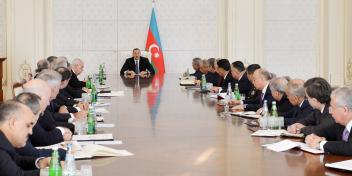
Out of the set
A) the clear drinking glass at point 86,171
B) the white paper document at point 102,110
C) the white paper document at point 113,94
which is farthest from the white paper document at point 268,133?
the white paper document at point 113,94

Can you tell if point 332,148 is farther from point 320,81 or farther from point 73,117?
point 73,117

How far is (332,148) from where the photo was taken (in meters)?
4.45

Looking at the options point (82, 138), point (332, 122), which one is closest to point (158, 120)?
point (82, 138)

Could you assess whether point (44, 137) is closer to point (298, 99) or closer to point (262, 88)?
point (298, 99)

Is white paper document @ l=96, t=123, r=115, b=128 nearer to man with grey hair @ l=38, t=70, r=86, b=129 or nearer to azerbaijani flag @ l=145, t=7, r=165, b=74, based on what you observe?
man with grey hair @ l=38, t=70, r=86, b=129

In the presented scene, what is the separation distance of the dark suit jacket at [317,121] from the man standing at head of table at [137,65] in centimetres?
908

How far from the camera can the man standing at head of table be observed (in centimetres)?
1487

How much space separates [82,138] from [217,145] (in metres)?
1.06

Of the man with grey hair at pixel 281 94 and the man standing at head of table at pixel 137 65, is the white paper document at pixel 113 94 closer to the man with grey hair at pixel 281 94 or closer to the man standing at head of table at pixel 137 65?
the man with grey hair at pixel 281 94

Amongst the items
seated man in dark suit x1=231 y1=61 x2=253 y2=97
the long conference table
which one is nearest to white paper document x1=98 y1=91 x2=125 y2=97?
the long conference table

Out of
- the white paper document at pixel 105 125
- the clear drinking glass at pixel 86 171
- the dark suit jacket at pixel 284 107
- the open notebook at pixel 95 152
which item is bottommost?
the clear drinking glass at pixel 86 171

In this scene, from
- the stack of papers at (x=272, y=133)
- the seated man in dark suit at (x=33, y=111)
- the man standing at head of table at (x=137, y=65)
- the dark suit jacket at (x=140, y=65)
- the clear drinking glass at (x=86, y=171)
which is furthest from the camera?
the dark suit jacket at (x=140, y=65)

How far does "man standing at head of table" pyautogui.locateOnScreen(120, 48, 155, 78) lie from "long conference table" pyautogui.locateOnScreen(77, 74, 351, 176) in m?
6.94

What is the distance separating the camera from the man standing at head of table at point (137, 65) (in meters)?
14.9
